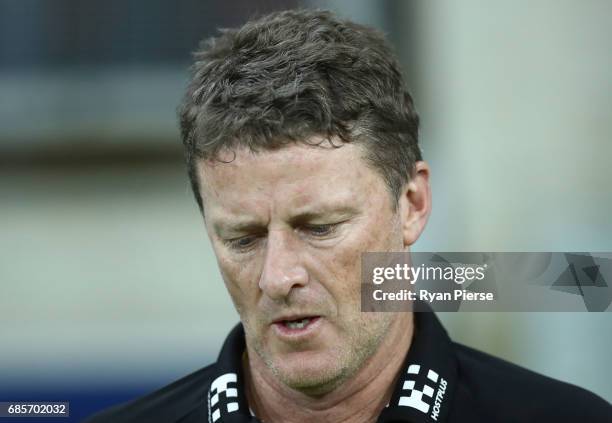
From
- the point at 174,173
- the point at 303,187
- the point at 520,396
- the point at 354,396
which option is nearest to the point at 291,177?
the point at 303,187

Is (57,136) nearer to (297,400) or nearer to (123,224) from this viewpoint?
(123,224)

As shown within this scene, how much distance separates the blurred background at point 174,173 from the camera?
3195mm

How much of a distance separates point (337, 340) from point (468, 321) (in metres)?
1.71

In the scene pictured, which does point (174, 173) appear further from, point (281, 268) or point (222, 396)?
point (281, 268)

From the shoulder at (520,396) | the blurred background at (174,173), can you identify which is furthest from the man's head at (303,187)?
the blurred background at (174,173)

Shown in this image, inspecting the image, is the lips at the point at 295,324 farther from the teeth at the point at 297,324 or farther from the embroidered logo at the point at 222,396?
the embroidered logo at the point at 222,396

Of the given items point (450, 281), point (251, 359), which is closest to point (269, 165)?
point (251, 359)

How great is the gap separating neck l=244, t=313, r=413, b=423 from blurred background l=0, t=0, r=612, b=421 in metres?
1.51

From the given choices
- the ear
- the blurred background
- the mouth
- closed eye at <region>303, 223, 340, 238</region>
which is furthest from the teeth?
the blurred background

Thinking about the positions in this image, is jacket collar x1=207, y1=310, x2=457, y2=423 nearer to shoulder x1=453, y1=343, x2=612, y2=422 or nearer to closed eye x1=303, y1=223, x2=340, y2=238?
shoulder x1=453, y1=343, x2=612, y2=422

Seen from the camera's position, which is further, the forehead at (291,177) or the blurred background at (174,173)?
the blurred background at (174,173)

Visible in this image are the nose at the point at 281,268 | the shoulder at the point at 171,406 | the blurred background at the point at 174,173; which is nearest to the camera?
the nose at the point at 281,268

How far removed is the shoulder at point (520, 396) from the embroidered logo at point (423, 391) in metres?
0.04

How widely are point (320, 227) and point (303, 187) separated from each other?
7cm
